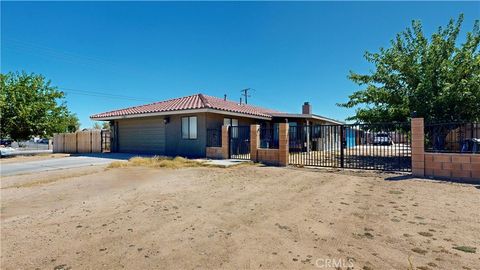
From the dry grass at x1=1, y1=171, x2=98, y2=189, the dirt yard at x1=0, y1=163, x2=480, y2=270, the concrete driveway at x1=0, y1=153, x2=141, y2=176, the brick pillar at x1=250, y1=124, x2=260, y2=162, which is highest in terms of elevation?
the brick pillar at x1=250, y1=124, x2=260, y2=162

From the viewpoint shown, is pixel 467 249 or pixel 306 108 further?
pixel 306 108

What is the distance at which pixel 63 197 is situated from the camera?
629cm

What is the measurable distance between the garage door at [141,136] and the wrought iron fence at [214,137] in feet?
13.0

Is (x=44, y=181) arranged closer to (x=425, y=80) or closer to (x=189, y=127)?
(x=189, y=127)

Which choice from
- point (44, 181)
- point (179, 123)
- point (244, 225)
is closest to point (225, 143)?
point (179, 123)

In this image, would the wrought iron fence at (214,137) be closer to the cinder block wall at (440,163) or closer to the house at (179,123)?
the house at (179,123)

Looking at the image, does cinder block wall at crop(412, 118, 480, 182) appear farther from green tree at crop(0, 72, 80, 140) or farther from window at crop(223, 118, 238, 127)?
green tree at crop(0, 72, 80, 140)

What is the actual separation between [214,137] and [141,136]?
6643 millimetres

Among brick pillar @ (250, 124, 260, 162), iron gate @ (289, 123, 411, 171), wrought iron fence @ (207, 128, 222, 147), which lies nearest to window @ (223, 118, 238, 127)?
wrought iron fence @ (207, 128, 222, 147)

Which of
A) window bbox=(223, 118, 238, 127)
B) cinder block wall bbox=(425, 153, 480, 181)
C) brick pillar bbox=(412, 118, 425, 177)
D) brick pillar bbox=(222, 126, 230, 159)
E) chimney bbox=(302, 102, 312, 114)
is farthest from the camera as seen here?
chimney bbox=(302, 102, 312, 114)

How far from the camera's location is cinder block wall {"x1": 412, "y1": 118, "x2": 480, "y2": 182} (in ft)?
24.0

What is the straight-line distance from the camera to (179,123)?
16.1 metres

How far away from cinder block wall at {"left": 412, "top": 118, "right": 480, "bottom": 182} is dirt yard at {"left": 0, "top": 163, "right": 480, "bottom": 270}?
0.88 metres

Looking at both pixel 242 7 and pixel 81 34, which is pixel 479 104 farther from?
pixel 81 34
